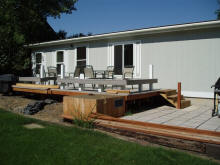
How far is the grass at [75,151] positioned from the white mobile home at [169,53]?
5.04 m

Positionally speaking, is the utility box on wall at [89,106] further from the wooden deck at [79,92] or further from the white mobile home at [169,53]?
the white mobile home at [169,53]

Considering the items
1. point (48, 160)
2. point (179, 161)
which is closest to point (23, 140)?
point (48, 160)

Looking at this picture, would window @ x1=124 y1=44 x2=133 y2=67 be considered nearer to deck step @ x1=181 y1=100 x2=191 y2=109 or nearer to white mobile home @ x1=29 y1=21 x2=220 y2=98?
white mobile home @ x1=29 y1=21 x2=220 y2=98

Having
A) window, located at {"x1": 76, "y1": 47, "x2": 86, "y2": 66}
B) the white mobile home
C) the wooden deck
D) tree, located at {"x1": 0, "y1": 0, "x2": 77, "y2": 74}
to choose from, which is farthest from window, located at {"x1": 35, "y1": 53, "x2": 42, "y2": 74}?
the wooden deck

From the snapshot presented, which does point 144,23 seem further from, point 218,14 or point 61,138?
point 61,138

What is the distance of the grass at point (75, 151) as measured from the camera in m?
2.59

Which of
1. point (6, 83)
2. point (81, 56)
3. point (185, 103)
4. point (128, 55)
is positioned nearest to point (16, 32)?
point (81, 56)

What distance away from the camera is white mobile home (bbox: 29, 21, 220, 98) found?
7.23 metres

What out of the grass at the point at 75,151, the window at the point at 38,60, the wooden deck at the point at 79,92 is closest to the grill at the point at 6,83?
A: the wooden deck at the point at 79,92

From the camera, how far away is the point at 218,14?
26875mm

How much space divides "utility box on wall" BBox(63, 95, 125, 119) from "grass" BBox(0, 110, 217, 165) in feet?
2.88

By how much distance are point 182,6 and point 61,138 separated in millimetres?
19323

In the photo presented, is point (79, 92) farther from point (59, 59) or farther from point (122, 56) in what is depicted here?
point (59, 59)

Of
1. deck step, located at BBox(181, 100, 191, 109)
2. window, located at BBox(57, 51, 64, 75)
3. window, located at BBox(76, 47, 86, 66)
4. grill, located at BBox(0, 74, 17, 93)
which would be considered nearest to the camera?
deck step, located at BBox(181, 100, 191, 109)
